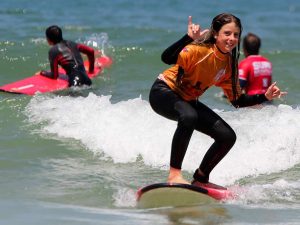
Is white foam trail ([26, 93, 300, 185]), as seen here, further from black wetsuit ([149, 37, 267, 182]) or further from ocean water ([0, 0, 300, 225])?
black wetsuit ([149, 37, 267, 182])

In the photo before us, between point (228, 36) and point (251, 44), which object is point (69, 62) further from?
point (228, 36)

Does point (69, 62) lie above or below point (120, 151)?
above

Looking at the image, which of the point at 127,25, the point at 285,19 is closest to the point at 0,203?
the point at 127,25

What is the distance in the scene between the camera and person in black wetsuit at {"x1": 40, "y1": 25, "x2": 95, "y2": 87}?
11.2 metres

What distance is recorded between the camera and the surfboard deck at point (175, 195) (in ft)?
17.9

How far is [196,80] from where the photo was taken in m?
5.64

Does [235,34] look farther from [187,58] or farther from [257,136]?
[257,136]

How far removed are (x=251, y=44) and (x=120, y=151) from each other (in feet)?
10.3

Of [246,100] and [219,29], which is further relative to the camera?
[246,100]

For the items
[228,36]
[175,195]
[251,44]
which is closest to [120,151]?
[175,195]

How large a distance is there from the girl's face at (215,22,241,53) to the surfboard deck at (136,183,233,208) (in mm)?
1089

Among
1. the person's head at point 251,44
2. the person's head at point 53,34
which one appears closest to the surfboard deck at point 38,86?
the person's head at point 53,34

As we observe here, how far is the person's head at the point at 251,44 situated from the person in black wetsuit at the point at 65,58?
267 cm

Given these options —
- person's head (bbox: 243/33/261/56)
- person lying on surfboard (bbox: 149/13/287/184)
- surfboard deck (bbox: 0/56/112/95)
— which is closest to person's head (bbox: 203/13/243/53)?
person lying on surfboard (bbox: 149/13/287/184)
